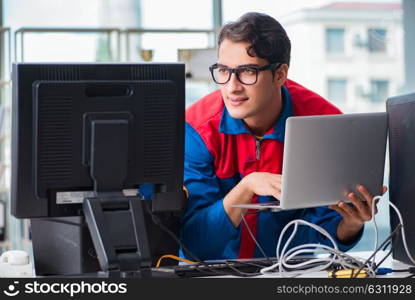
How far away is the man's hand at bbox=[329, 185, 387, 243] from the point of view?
2039mm

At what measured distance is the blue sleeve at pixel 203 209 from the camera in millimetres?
2221

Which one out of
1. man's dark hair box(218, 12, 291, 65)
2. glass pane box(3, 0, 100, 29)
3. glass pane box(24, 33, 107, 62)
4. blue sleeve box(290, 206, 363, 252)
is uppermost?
glass pane box(3, 0, 100, 29)

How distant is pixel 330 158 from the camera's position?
1971 millimetres

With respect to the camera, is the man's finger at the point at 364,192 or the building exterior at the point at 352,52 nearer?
the man's finger at the point at 364,192

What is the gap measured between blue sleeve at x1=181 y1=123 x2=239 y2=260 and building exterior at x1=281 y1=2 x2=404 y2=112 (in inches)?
139

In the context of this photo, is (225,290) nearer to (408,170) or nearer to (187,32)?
(408,170)

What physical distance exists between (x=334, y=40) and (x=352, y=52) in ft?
0.55

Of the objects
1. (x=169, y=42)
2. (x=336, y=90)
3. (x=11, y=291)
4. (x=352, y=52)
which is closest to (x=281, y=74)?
(x=11, y=291)

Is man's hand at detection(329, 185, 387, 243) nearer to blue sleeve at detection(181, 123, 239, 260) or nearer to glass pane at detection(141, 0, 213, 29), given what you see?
blue sleeve at detection(181, 123, 239, 260)

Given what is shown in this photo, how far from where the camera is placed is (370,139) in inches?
80.3

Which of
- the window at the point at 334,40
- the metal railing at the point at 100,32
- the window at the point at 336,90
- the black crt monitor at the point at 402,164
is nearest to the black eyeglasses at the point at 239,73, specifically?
the black crt monitor at the point at 402,164

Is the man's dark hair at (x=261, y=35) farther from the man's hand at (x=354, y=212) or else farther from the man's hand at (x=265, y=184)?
the man's hand at (x=354, y=212)

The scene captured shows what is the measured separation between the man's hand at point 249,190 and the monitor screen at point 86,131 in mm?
330

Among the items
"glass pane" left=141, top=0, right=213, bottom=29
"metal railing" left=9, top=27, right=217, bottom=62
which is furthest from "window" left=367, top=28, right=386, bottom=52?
"metal railing" left=9, top=27, right=217, bottom=62
